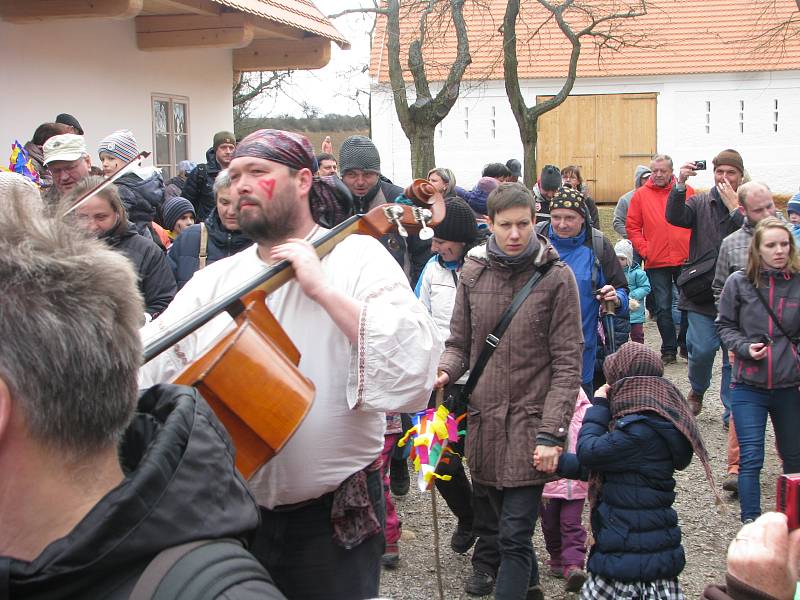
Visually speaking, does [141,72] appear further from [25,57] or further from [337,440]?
[337,440]

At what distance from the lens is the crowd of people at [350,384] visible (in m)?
1.26

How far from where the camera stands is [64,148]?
541 centimetres

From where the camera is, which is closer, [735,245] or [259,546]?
[259,546]

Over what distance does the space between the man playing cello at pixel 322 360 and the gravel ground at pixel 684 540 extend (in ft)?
6.15

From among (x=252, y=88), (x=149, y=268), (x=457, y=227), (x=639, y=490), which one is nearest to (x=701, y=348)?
(x=457, y=227)

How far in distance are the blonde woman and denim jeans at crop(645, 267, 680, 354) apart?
409 centimetres

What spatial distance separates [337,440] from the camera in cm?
260

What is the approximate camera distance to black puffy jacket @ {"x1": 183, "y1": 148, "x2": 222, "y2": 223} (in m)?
8.12

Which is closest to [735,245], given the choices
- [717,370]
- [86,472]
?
[717,370]

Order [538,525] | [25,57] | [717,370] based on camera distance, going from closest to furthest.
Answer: [538,525]
[25,57]
[717,370]

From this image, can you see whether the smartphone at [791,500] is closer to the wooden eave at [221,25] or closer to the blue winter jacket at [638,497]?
the blue winter jacket at [638,497]

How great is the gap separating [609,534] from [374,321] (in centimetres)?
174

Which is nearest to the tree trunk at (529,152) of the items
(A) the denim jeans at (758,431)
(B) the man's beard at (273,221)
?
(A) the denim jeans at (758,431)

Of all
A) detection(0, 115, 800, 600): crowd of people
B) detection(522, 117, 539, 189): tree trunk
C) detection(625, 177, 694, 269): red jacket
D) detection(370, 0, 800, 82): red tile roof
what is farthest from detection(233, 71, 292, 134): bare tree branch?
detection(0, 115, 800, 600): crowd of people
